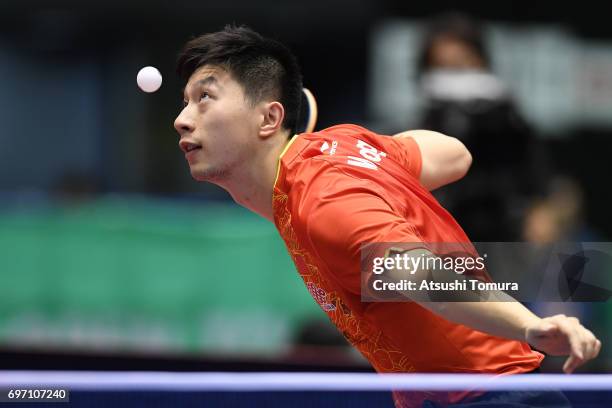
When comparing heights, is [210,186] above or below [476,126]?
below

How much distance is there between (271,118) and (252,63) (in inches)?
7.1

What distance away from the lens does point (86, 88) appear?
13.4 meters

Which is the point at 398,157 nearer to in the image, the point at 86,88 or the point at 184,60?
the point at 184,60

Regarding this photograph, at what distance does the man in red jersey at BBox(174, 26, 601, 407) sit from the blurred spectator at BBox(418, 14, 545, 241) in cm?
188

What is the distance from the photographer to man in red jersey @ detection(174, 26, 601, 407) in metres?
2.75

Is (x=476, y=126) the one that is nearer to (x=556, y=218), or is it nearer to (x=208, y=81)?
(x=556, y=218)

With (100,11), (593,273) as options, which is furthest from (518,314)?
(100,11)

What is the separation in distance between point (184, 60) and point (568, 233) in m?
3.96

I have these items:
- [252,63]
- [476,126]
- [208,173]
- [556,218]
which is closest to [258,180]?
[208,173]

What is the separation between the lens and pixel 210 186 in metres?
11.9

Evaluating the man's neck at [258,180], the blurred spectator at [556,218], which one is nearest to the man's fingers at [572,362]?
the man's neck at [258,180]

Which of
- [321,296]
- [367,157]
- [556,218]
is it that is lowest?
[556,218]

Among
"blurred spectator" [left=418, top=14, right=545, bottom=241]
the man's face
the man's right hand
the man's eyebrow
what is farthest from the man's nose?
"blurred spectator" [left=418, top=14, right=545, bottom=241]

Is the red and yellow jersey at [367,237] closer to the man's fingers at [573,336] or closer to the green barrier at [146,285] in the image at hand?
the man's fingers at [573,336]
